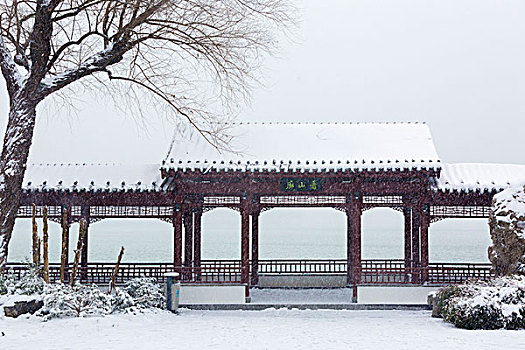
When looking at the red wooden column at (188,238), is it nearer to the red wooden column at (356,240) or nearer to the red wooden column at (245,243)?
the red wooden column at (245,243)

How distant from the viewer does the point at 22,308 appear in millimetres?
11195

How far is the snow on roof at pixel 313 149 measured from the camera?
1381 centimetres

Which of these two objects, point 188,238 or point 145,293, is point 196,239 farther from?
point 145,293

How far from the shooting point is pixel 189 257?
16.3m

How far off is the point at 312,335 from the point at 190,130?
7.34 metres

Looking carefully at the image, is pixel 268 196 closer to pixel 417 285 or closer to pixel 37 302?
pixel 417 285

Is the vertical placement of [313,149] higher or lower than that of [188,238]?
higher

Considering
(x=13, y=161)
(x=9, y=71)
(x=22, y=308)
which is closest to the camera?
(x=22, y=308)

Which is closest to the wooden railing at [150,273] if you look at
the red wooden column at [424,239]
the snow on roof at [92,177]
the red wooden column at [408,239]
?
the snow on roof at [92,177]

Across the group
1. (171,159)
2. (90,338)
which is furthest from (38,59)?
(90,338)

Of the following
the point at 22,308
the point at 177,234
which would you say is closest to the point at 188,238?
the point at 177,234

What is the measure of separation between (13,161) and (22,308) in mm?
2937

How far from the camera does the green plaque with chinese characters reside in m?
14.6

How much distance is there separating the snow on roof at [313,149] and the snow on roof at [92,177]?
0.91 m
